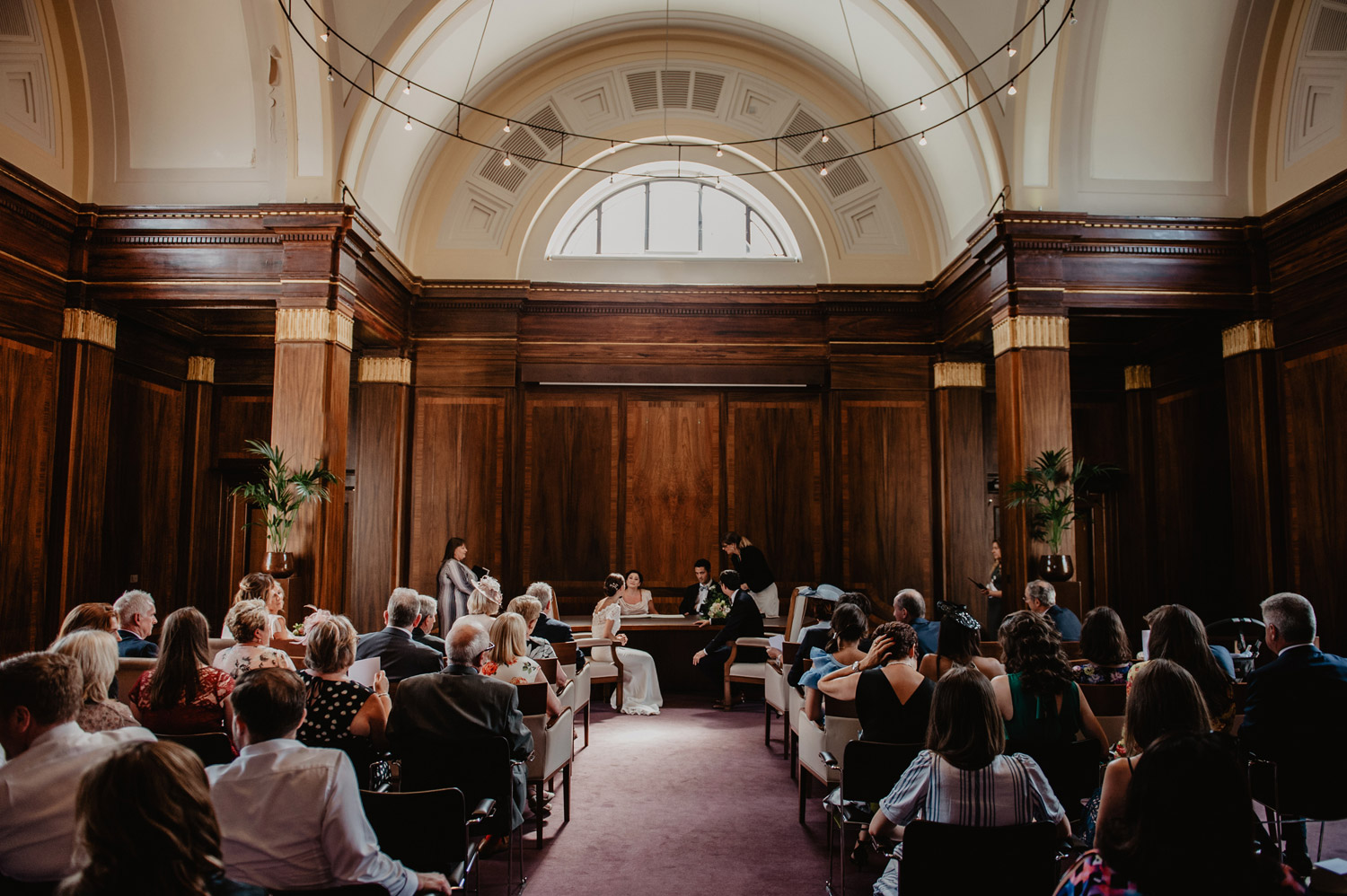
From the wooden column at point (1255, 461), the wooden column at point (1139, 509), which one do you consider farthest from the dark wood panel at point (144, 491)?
the wooden column at point (1139, 509)

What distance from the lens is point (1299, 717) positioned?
12.7 ft

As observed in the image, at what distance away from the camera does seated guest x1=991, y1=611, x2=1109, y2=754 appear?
11.9 ft

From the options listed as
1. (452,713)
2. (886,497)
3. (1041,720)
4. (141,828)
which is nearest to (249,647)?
(452,713)

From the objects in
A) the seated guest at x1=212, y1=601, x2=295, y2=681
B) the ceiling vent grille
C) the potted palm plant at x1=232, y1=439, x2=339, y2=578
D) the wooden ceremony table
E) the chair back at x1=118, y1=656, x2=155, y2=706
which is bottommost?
the wooden ceremony table

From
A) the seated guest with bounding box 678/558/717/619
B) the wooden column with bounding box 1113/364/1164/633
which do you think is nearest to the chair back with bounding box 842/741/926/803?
the seated guest with bounding box 678/558/717/619

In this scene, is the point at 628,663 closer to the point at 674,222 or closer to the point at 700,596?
the point at 700,596

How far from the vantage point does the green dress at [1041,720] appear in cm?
363

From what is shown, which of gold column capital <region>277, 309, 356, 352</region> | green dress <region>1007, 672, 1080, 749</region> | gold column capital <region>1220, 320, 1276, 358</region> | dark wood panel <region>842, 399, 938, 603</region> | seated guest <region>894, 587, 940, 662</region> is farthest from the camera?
dark wood panel <region>842, 399, 938, 603</region>

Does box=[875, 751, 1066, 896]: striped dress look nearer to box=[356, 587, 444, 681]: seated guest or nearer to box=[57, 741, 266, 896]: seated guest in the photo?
box=[57, 741, 266, 896]: seated guest

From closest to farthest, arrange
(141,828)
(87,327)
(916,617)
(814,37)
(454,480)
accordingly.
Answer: (141,828) < (916,617) < (87,327) < (814,37) < (454,480)

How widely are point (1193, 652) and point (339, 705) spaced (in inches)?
144

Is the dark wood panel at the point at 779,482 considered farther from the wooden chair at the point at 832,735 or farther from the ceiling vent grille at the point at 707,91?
the wooden chair at the point at 832,735

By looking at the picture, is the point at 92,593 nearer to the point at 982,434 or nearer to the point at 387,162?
the point at 387,162

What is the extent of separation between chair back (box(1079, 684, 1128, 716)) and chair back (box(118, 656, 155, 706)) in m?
4.78
